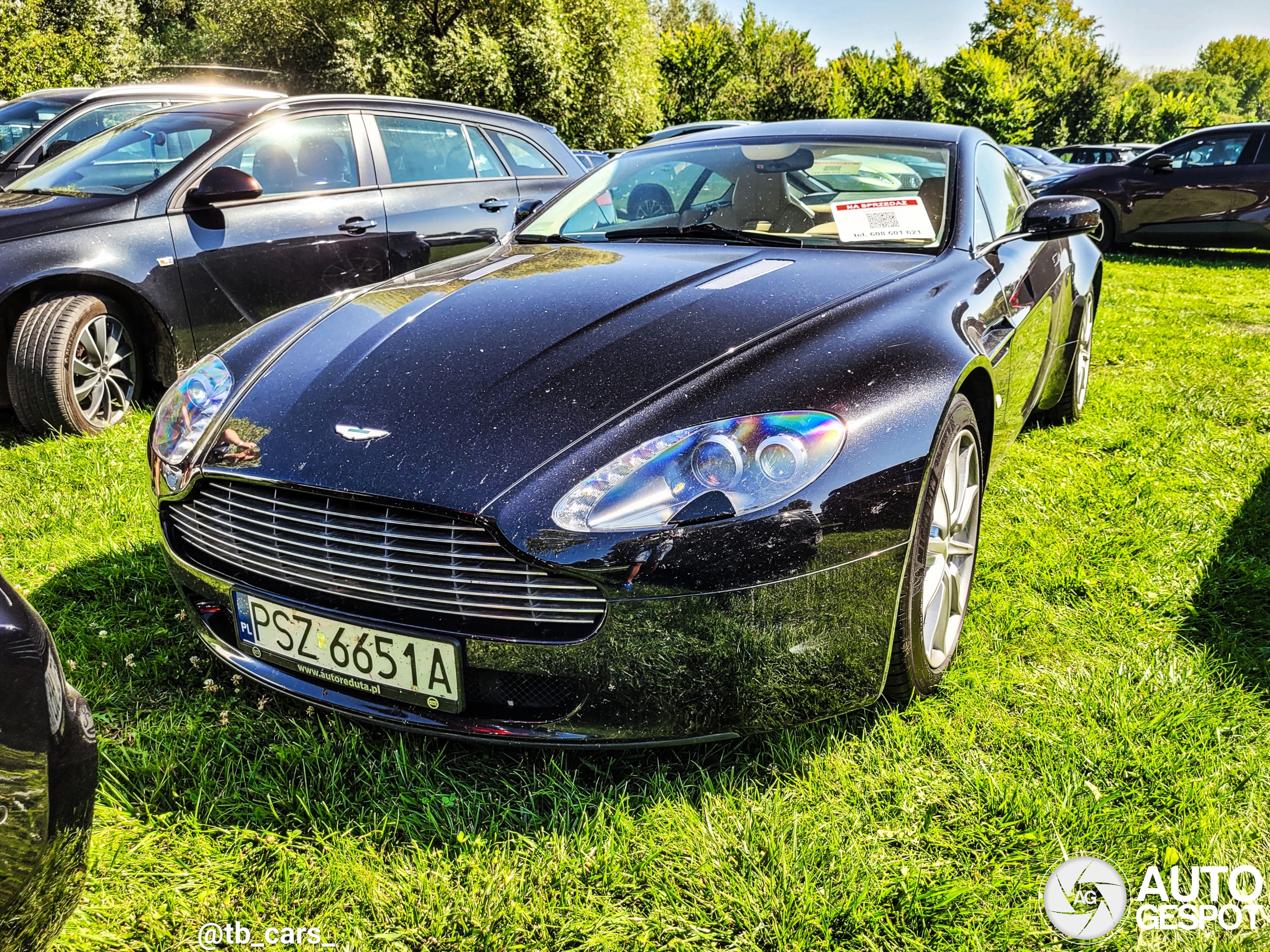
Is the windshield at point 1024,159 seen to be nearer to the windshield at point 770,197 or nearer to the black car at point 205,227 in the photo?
the black car at point 205,227

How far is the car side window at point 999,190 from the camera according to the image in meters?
3.15

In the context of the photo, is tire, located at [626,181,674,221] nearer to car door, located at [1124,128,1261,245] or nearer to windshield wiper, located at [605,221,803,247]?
windshield wiper, located at [605,221,803,247]

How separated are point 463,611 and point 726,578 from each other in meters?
0.49

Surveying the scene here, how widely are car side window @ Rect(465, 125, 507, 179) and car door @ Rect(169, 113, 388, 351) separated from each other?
75cm

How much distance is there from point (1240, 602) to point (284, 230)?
4.24m

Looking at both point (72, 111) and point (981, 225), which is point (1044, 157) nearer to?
point (72, 111)

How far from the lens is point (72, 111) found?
6.29 meters

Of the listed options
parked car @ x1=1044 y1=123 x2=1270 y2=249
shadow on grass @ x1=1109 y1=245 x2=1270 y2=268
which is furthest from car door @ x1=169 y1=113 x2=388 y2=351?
shadow on grass @ x1=1109 y1=245 x2=1270 y2=268

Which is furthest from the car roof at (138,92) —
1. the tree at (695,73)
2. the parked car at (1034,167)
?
the tree at (695,73)

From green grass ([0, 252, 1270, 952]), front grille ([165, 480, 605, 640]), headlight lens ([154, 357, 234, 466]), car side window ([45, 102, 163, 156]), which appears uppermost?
car side window ([45, 102, 163, 156])

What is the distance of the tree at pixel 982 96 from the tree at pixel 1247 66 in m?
87.0

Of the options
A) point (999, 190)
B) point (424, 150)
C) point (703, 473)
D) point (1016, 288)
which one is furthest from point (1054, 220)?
point (424, 150)

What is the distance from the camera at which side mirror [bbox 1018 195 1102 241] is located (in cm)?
302

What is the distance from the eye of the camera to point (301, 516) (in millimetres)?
1888
